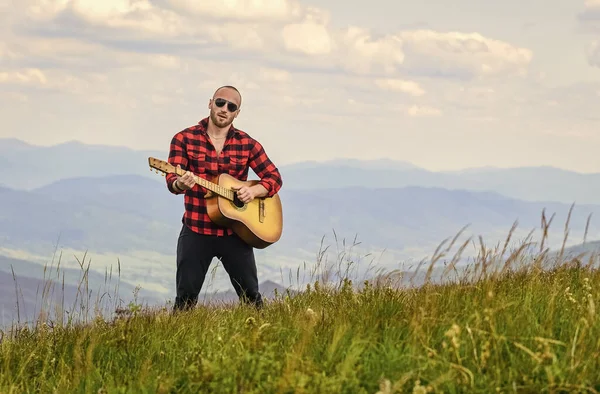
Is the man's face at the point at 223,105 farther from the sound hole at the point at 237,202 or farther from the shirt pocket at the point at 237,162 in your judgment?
the sound hole at the point at 237,202

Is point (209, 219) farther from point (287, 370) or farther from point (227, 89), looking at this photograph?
point (287, 370)

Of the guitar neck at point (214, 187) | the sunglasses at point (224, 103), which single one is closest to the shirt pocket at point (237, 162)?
the guitar neck at point (214, 187)

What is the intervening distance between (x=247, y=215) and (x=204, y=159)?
0.70m

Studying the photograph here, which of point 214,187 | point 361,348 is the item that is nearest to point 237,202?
point 214,187

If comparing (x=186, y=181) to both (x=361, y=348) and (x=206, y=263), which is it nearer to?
(x=206, y=263)

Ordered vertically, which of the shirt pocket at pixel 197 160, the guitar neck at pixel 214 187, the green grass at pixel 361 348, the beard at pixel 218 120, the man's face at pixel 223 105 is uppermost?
the man's face at pixel 223 105

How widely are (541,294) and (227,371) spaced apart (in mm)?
2419

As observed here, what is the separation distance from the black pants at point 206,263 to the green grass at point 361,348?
1.30 metres

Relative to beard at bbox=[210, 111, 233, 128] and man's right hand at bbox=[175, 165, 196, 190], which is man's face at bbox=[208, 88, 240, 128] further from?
man's right hand at bbox=[175, 165, 196, 190]

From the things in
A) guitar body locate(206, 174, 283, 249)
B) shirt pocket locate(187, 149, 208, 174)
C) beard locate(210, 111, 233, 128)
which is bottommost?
guitar body locate(206, 174, 283, 249)

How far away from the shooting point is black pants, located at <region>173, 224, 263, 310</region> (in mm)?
7504

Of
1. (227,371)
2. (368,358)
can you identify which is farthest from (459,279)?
(227,371)

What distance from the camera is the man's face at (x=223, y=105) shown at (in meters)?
7.49

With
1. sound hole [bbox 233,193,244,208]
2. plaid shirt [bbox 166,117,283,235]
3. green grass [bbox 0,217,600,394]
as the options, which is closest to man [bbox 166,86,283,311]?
plaid shirt [bbox 166,117,283,235]
